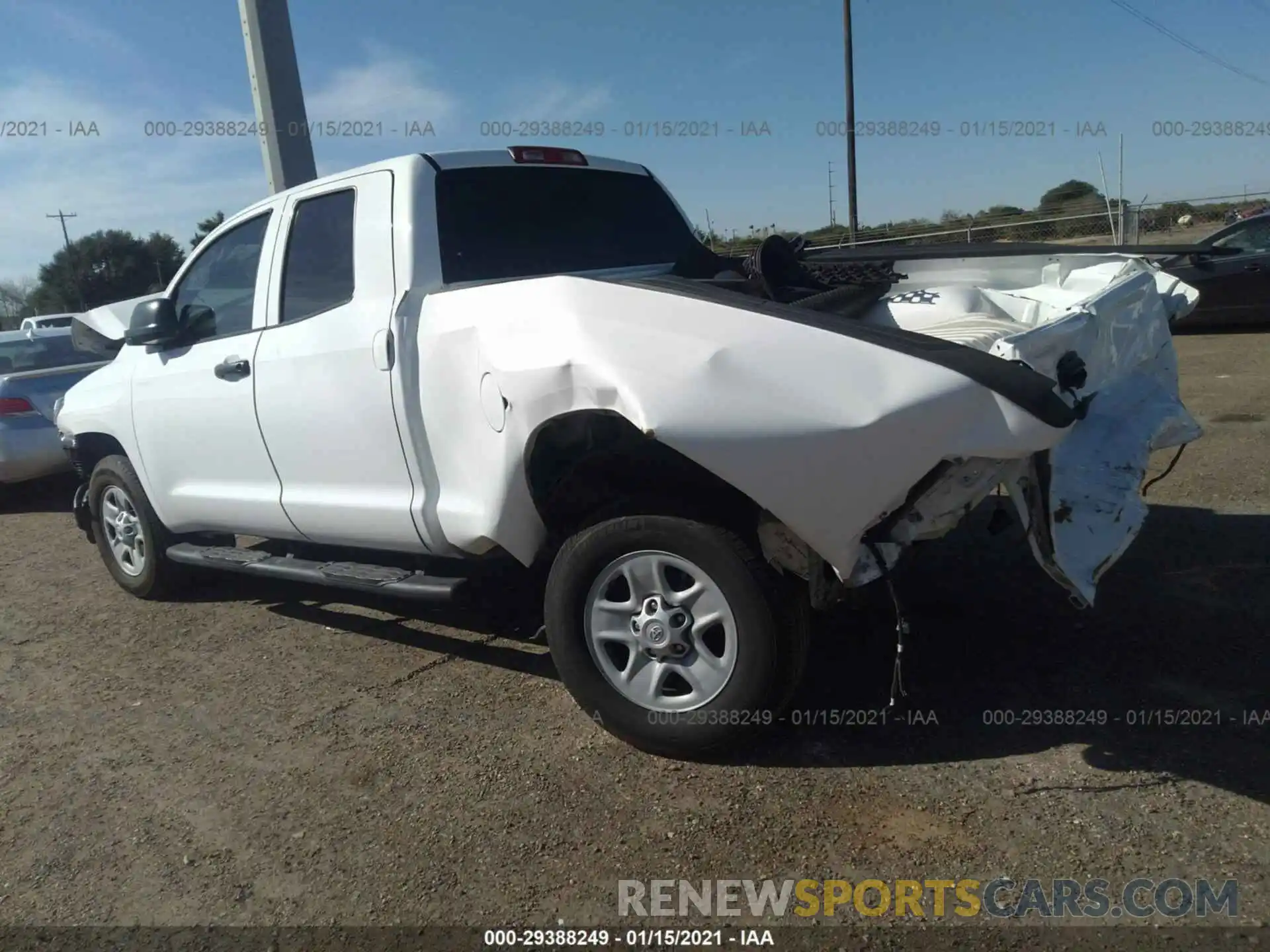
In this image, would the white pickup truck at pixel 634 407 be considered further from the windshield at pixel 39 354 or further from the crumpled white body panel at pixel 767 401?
the windshield at pixel 39 354

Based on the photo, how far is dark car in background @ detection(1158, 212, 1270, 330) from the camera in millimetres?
11039

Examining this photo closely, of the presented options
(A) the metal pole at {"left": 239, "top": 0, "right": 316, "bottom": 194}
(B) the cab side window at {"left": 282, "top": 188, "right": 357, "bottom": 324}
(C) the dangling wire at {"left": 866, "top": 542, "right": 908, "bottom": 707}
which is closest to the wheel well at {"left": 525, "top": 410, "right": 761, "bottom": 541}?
(C) the dangling wire at {"left": 866, "top": 542, "right": 908, "bottom": 707}

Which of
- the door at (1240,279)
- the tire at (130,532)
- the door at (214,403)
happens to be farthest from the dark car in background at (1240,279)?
the tire at (130,532)

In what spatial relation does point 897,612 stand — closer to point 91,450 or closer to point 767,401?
point 767,401

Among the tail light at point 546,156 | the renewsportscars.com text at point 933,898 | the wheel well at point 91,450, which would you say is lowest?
the renewsportscars.com text at point 933,898

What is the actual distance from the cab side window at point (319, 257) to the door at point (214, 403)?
184mm

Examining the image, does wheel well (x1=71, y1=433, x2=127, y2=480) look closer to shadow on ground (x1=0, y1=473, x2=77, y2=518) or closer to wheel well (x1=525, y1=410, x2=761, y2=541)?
shadow on ground (x1=0, y1=473, x2=77, y2=518)

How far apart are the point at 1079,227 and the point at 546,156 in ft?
72.5

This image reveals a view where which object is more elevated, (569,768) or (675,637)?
(675,637)

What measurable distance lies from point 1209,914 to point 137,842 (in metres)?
2.97

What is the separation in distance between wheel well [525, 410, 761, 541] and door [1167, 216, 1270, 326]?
9.63m

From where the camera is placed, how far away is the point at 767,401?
2740mm

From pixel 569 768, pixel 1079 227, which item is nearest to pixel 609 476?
pixel 569 768

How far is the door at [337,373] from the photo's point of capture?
3.78 metres
